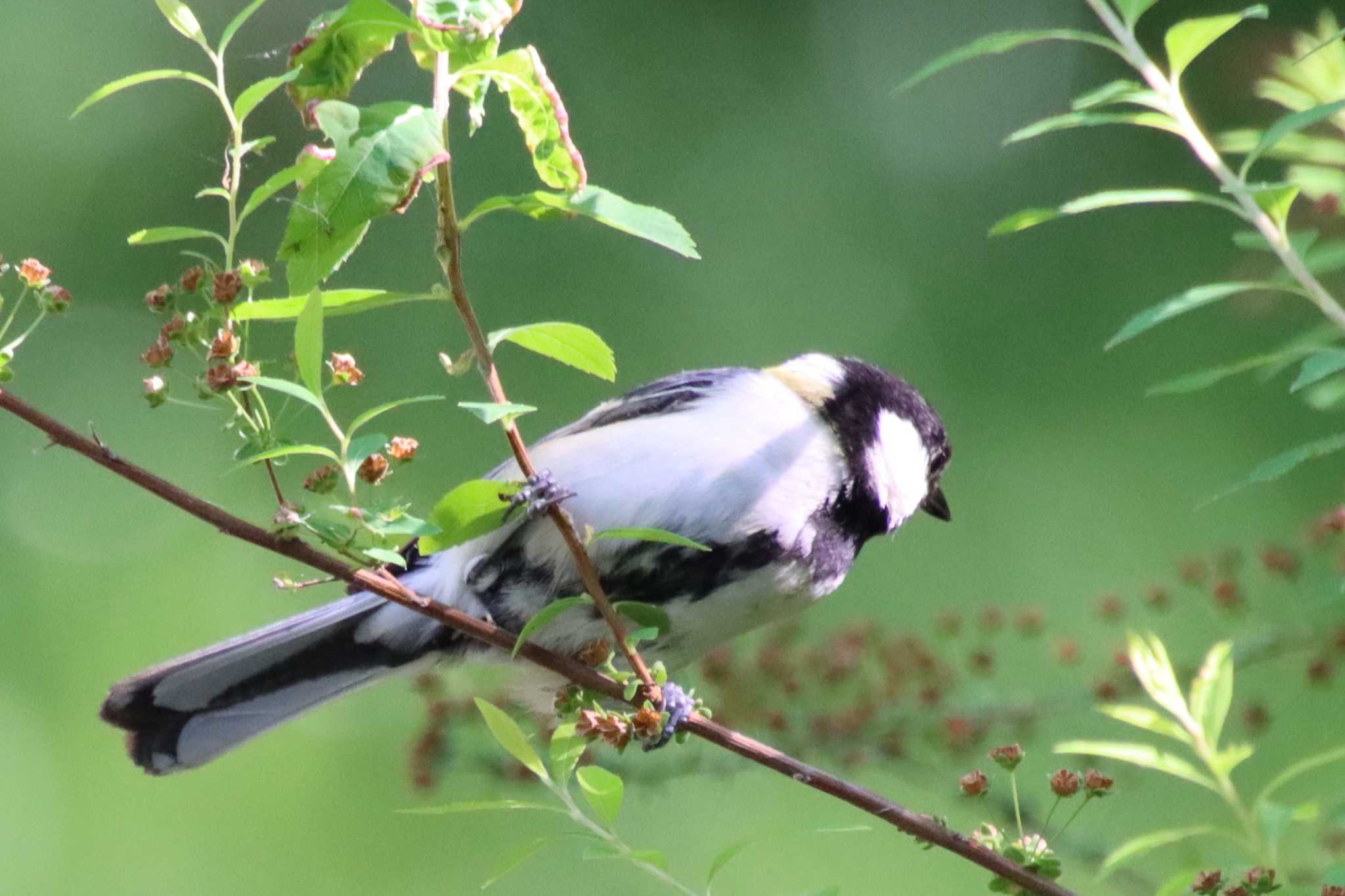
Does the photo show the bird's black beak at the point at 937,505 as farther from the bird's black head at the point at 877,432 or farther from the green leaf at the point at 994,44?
the green leaf at the point at 994,44

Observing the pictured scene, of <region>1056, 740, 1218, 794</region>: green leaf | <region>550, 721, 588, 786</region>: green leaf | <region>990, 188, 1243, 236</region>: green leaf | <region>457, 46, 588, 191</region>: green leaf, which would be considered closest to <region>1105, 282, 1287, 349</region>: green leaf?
<region>990, 188, 1243, 236</region>: green leaf

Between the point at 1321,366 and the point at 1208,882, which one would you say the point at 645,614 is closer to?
the point at 1208,882

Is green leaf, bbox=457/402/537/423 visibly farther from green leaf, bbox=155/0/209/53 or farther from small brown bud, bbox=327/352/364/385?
green leaf, bbox=155/0/209/53

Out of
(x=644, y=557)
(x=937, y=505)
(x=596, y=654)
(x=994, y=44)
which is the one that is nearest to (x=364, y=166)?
(x=994, y=44)

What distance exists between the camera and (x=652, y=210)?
1076mm

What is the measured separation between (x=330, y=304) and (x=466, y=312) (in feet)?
0.33

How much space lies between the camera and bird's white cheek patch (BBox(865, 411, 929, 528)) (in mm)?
2191

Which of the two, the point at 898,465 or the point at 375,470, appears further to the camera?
the point at 898,465

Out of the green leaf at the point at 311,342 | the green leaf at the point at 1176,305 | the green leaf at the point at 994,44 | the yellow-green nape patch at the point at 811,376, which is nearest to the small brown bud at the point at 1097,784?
the green leaf at the point at 1176,305

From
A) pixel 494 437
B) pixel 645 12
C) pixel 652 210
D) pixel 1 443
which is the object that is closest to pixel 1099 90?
pixel 652 210

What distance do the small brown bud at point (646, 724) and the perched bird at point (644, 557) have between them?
64cm

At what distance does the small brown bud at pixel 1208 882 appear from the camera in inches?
Result: 43.4

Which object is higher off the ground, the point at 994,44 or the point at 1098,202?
the point at 994,44

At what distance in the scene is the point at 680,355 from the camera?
4750 millimetres
